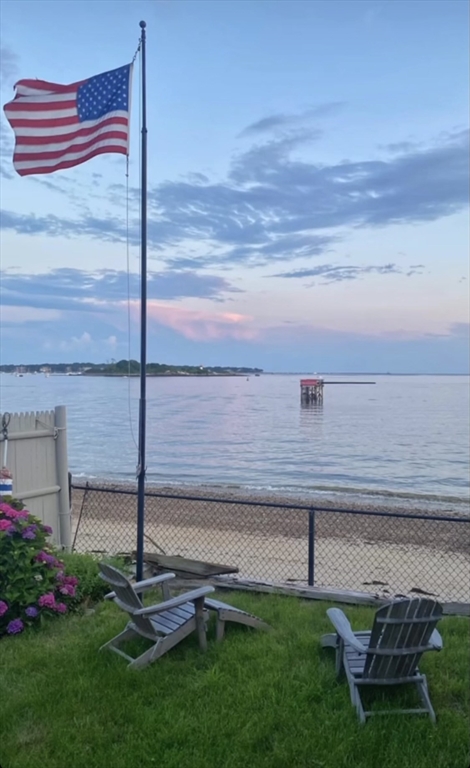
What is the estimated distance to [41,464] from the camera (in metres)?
7.67

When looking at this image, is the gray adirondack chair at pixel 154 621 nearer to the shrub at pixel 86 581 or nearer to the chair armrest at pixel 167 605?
the chair armrest at pixel 167 605

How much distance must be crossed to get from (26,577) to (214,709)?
224cm

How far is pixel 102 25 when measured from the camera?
283 inches

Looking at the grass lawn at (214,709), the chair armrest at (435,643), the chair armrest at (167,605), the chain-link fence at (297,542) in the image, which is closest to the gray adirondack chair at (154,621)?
the chair armrest at (167,605)

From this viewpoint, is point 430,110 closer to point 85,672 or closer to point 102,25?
point 102,25

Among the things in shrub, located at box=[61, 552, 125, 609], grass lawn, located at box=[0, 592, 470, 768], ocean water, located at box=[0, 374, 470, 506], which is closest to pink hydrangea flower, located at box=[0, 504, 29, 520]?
shrub, located at box=[61, 552, 125, 609]

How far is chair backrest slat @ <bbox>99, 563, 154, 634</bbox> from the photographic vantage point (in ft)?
14.3

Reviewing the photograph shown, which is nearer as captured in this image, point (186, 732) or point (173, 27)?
point (186, 732)

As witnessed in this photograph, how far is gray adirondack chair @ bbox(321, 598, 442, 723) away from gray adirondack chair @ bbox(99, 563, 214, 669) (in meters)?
1.14

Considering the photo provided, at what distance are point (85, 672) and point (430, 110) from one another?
25.9 ft

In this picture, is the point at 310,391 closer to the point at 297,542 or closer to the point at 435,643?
the point at 297,542

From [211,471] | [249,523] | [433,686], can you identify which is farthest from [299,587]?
[211,471]

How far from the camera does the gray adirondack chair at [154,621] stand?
4363 mm

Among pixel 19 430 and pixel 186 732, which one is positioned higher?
pixel 19 430
